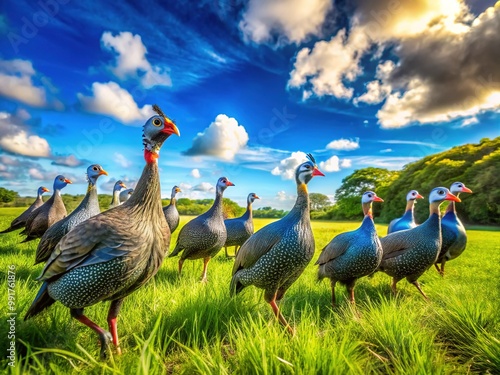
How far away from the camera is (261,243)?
146 inches

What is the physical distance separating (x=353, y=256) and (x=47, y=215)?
26.4 feet

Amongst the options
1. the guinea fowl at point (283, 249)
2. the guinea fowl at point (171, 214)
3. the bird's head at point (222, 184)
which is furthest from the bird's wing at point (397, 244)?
the guinea fowl at point (171, 214)


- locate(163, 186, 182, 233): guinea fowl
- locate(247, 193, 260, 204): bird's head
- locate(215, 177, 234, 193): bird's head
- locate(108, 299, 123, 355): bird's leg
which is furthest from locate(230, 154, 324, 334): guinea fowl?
locate(247, 193, 260, 204): bird's head

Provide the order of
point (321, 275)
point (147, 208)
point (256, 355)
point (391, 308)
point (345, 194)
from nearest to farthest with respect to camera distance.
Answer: point (256, 355) → point (147, 208) → point (391, 308) → point (321, 275) → point (345, 194)

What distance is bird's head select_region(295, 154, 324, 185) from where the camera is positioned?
3.86 m

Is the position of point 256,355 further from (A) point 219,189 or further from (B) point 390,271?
(A) point 219,189

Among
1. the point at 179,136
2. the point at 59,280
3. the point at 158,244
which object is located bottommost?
the point at 59,280

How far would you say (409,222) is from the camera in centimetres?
791

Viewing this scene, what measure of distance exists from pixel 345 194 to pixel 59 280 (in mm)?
28401

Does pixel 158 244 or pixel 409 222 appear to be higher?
pixel 158 244

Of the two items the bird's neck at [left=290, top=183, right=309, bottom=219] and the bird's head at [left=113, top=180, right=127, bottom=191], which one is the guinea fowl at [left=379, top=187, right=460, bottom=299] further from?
the bird's head at [left=113, top=180, right=127, bottom=191]

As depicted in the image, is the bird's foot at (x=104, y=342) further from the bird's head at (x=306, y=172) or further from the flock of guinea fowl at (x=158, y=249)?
the bird's head at (x=306, y=172)

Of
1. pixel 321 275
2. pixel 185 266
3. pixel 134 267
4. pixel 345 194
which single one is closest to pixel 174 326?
pixel 134 267

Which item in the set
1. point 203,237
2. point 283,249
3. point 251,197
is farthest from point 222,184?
point 283,249
